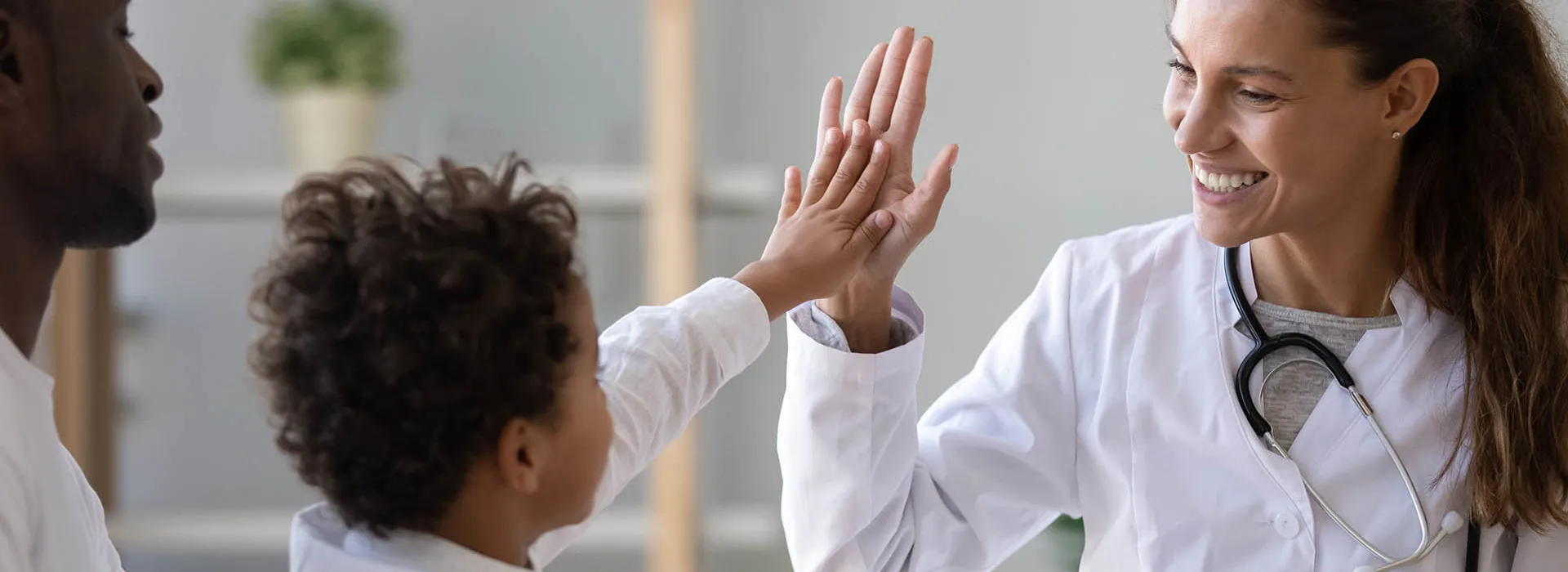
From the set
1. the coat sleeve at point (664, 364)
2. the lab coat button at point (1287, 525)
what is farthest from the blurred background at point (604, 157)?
the coat sleeve at point (664, 364)

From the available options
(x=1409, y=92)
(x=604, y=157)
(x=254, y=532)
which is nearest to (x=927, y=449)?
(x=1409, y=92)

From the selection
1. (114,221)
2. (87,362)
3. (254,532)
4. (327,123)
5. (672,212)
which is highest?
(114,221)

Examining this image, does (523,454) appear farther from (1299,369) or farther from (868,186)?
(1299,369)

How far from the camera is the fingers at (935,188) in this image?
1.31 metres

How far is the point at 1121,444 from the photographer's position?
1406 mm

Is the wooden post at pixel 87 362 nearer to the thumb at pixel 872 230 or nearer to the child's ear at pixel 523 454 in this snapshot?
the thumb at pixel 872 230

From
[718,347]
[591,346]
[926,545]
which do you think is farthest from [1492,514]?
[591,346]

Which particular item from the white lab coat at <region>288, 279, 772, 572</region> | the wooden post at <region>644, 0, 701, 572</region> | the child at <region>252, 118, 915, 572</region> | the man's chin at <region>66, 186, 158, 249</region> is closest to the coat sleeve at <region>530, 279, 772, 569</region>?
the white lab coat at <region>288, 279, 772, 572</region>

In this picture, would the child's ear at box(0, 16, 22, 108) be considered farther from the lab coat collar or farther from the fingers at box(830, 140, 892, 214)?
the lab coat collar

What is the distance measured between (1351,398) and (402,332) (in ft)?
3.10

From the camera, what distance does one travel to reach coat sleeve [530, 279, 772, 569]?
1.09 meters

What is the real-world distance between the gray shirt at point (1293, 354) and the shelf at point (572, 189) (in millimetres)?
1051

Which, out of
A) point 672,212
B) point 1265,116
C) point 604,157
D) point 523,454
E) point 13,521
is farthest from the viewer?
point 604,157

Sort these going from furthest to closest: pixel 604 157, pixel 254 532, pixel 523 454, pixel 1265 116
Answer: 1. pixel 604 157
2. pixel 254 532
3. pixel 1265 116
4. pixel 523 454
